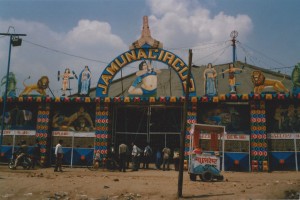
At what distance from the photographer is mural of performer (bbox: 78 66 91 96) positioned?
75.1 ft

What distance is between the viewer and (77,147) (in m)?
22.5

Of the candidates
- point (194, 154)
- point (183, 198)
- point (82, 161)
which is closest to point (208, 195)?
point (183, 198)

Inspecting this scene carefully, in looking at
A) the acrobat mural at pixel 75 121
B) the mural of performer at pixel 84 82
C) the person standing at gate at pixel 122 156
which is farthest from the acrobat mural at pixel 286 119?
the mural of performer at pixel 84 82

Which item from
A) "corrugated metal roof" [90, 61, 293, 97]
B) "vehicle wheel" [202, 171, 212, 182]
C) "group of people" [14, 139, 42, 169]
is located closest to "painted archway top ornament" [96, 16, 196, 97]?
"corrugated metal roof" [90, 61, 293, 97]

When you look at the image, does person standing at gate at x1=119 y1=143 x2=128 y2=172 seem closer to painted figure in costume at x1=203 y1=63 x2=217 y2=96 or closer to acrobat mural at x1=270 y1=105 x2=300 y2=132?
painted figure in costume at x1=203 y1=63 x2=217 y2=96

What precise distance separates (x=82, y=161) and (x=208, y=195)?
500 inches

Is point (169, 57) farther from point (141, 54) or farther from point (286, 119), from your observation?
point (286, 119)

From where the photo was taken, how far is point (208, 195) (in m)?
11.5

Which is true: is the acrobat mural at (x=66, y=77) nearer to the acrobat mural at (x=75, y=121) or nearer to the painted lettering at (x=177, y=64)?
the acrobat mural at (x=75, y=121)

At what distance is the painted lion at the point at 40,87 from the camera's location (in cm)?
2327

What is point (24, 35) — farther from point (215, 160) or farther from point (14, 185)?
point (215, 160)

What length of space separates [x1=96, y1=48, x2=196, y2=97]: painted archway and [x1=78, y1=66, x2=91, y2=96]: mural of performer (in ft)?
2.83

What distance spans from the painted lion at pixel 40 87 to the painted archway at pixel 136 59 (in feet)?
12.4

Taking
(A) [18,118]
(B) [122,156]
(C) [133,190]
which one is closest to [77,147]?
(B) [122,156]
